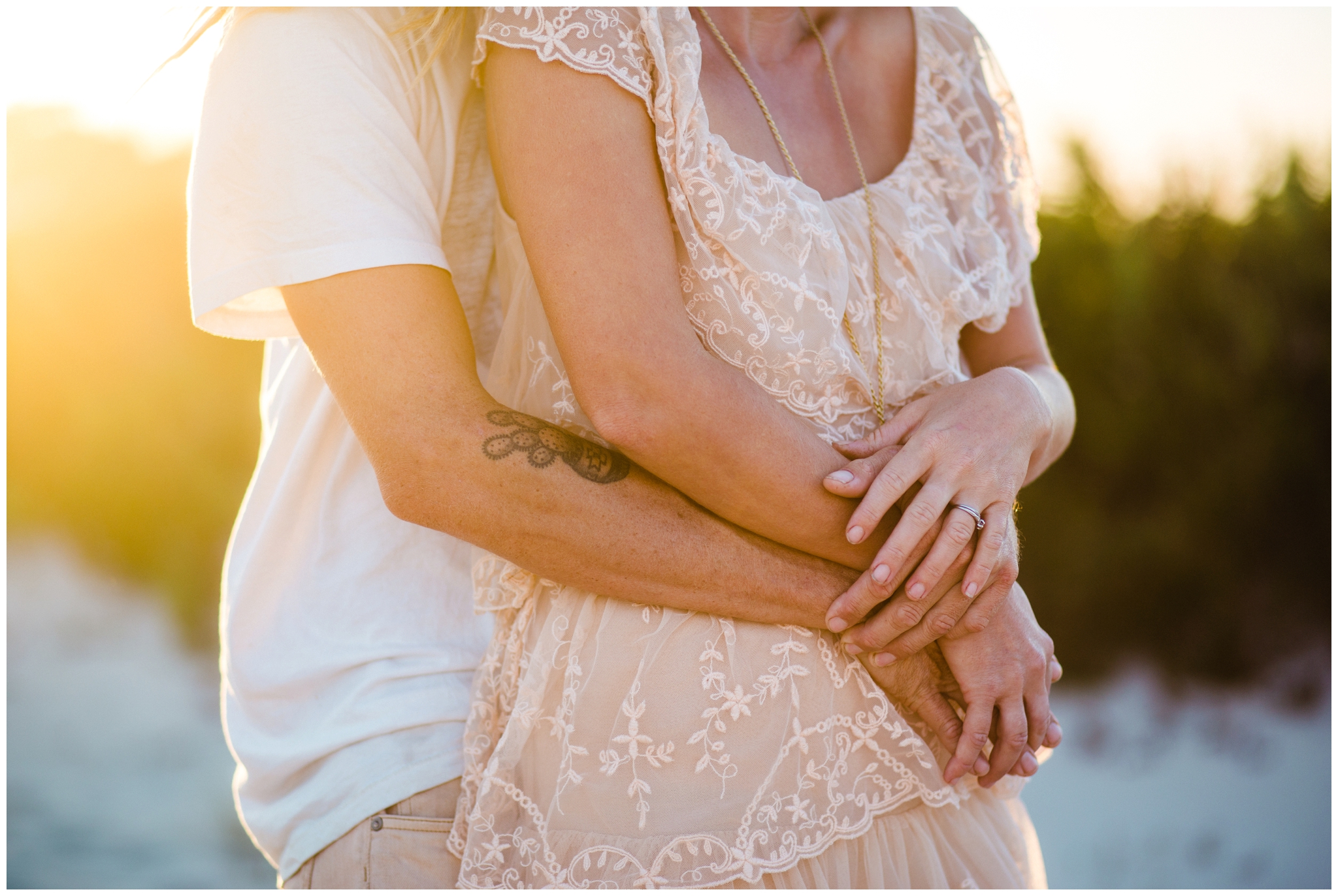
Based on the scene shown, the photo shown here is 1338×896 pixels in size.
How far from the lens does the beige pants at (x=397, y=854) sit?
1.26 metres

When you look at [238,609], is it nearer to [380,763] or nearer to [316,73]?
[380,763]

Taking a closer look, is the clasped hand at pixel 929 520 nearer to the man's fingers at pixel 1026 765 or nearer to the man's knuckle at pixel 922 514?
the man's knuckle at pixel 922 514

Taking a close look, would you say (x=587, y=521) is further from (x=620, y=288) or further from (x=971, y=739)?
(x=971, y=739)

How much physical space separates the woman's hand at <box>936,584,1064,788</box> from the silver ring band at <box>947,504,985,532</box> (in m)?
0.13

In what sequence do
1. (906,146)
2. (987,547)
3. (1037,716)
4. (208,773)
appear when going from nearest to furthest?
(987,547)
(1037,716)
(906,146)
(208,773)

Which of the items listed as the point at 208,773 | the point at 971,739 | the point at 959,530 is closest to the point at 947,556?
the point at 959,530

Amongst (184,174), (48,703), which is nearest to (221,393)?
(184,174)

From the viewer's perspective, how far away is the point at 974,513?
1.29 metres

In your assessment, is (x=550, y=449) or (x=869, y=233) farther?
(x=869, y=233)

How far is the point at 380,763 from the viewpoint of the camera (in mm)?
1296

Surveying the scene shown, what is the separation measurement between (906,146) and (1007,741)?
95cm

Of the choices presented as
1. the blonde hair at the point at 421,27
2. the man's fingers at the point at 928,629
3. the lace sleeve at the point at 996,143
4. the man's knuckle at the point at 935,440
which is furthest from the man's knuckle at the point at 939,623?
the blonde hair at the point at 421,27

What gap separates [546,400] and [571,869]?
1.95 feet

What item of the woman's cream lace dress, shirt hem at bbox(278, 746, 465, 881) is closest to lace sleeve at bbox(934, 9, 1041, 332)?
the woman's cream lace dress
